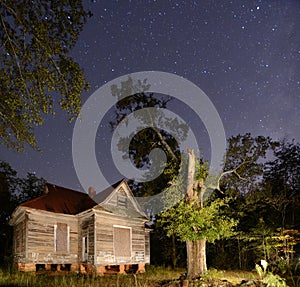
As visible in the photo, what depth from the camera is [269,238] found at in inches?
795

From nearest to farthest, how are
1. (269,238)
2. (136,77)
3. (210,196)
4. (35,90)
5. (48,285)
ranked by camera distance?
(35,90) → (48,285) → (136,77) → (210,196) → (269,238)

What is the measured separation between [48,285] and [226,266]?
1607 cm

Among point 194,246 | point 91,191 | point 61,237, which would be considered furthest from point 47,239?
point 194,246

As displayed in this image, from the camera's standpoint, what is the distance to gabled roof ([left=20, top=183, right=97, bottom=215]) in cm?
2120

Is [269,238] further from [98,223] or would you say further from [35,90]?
[35,90]

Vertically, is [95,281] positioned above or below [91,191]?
below

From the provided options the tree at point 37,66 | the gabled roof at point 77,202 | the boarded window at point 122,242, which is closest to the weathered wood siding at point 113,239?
the boarded window at point 122,242

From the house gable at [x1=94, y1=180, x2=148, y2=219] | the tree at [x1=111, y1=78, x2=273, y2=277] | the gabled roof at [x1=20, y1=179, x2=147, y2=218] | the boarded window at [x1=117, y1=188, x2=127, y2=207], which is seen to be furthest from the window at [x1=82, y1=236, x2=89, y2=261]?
the tree at [x1=111, y1=78, x2=273, y2=277]

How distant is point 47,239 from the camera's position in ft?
68.1

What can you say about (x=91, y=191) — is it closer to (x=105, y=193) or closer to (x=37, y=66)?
(x=105, y=193)

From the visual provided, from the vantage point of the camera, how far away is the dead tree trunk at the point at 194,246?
51.3ft

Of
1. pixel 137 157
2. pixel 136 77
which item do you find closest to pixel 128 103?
pixel 136 77

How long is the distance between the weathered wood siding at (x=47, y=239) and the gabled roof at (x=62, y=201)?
1.62ft

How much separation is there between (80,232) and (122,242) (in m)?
2.93
